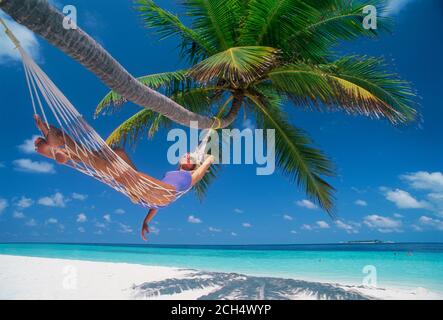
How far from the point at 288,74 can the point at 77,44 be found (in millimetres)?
2048

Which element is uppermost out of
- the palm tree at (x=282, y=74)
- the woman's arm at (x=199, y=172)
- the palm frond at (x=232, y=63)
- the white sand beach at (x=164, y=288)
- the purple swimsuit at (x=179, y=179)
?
the palm tree at (x=282, y=74)

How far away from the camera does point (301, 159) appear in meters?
3.80

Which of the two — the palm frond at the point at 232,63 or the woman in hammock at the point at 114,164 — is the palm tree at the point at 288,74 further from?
the woman in hammock at the point at 114,164

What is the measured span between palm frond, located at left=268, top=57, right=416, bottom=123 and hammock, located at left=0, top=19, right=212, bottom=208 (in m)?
1.48

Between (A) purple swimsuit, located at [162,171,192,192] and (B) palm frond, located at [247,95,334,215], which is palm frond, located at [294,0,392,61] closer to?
(B) palm frond, located at [247,95,334,215]

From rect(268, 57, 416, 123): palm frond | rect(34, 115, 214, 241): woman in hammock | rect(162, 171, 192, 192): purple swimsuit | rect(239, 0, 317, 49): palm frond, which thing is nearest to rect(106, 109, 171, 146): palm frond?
rect(239, 0, 317, 49): palm frond

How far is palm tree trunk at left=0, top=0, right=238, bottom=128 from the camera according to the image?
1167 mm

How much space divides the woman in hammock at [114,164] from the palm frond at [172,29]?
4.84 ft

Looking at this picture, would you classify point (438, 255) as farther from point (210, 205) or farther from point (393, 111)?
point (393, 111)

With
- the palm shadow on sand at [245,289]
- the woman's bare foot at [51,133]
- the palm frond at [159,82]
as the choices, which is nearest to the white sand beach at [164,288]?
the palm shadow on sand at [245,289]

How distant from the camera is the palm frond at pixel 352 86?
2940 millimetres

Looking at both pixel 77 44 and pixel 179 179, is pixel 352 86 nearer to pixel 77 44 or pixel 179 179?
pixel 179 179

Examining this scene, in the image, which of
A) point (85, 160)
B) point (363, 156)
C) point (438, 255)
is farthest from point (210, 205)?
point (85, 160)

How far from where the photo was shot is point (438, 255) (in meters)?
12.8
